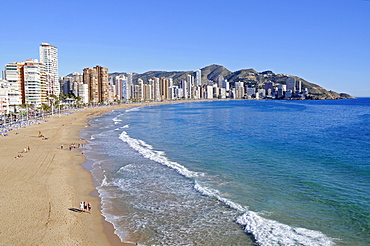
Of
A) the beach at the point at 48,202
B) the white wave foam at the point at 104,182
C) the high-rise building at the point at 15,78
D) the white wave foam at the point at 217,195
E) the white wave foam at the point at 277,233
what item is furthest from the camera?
the high-rise building at the point at 15,78

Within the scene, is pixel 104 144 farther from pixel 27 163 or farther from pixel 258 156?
pixel 258 156

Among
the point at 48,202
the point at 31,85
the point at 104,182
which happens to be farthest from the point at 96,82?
the point at 48,202

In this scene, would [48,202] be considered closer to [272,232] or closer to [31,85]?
[272,232]

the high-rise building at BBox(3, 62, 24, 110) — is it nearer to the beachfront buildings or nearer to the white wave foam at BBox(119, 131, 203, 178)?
the beachfront buildings

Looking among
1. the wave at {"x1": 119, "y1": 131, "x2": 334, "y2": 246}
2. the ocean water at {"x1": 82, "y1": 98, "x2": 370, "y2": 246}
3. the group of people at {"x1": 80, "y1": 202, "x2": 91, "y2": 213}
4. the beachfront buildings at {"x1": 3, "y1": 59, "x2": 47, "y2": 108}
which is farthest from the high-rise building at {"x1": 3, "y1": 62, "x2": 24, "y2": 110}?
the wave at {"x1": 119, "y1": 131, "x2": 334, "y2": 246}

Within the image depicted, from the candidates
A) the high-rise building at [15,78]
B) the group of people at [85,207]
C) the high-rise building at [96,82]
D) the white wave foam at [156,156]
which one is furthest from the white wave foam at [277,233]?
the high-rise building at [96,82]

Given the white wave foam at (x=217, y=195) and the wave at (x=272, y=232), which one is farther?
the white wave foam at (x=217, y=195)

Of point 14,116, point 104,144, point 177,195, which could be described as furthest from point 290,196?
point 14,116

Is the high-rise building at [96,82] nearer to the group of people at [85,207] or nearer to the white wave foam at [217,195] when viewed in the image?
the white wave foam at [217,195]
